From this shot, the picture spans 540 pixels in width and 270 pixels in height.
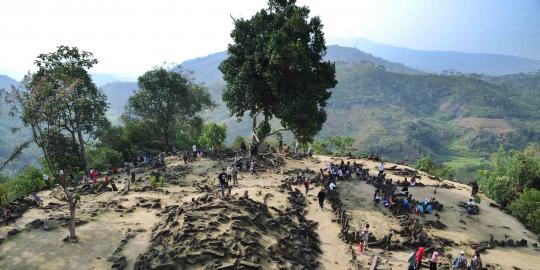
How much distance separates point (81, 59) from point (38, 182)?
579 inches

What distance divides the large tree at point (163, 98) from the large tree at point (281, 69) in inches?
550

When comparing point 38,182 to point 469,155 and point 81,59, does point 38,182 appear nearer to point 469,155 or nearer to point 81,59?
point 81,59

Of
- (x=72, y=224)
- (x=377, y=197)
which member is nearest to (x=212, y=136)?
(x=377, y=197)

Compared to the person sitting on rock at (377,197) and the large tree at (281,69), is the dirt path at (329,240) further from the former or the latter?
the large tree at (281,69)

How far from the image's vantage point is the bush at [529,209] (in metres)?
32.6

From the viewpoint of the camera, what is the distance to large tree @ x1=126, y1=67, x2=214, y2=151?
181ft

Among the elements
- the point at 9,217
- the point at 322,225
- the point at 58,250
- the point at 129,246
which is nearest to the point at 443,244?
the point at 322,225

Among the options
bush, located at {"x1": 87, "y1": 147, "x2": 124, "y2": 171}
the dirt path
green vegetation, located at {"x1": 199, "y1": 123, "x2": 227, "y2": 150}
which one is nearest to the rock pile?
the dirt path

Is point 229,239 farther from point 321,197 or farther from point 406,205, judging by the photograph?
point 406,205

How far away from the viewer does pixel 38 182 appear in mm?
39031

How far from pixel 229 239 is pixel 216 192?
33.2ft

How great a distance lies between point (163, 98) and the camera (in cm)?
5638

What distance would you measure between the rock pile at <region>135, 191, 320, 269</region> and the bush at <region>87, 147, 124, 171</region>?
88.9ft

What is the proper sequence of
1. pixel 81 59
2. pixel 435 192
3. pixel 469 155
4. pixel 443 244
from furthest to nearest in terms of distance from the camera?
pixel 469 155, pixel 81 59, pixel 435 192, pixel 443 244
